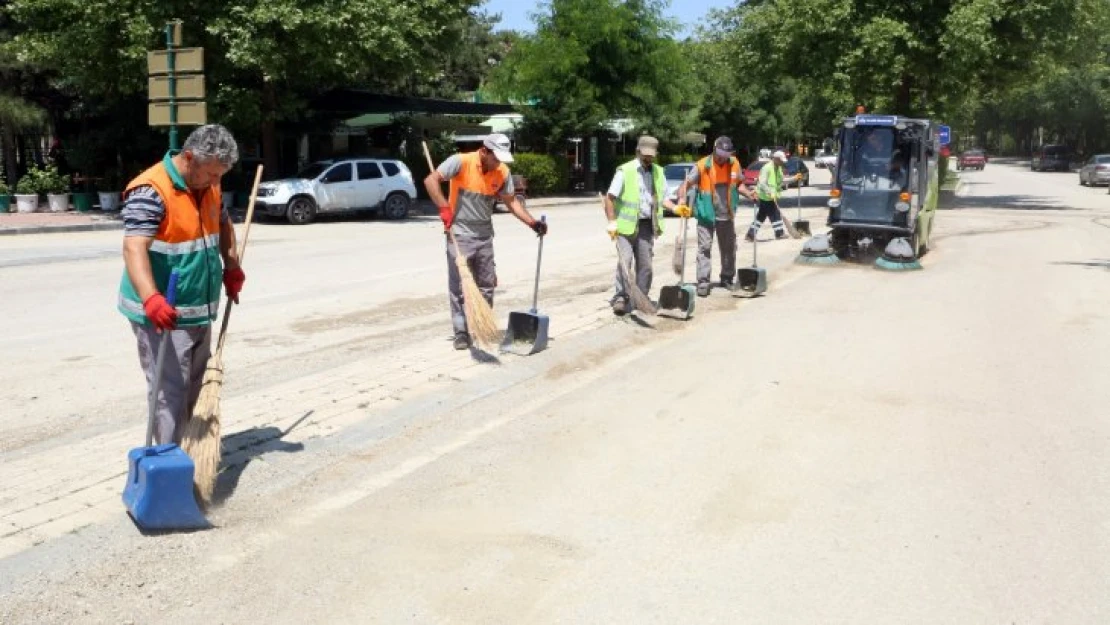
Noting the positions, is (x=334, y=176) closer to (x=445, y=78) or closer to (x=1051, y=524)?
(x=1051, y=524)

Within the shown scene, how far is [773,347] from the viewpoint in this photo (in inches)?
354

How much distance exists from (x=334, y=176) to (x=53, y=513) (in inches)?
831

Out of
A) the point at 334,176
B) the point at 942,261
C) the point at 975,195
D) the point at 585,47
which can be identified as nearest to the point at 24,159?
the point at 334,176

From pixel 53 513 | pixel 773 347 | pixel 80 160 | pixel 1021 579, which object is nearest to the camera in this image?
pixel 1021 579

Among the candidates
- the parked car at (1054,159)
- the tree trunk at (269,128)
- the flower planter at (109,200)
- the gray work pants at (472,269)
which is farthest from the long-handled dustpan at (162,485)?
the parked car at (1054,159)

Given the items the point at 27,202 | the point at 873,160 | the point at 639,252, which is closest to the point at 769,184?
the point at 873,160

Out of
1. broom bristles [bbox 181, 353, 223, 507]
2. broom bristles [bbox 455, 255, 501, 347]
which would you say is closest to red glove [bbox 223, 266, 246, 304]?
broom bristles [bbox 181, 353, 223, 507]

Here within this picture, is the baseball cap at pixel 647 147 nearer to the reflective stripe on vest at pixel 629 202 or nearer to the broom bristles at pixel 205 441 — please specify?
the reflective stripe on vest at pixel 629 202

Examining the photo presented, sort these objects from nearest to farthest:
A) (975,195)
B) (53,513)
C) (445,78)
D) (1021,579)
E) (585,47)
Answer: (1021,579) < (53,513) < (585,47) < (975,195) < (445,78)

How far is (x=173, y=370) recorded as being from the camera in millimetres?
4789

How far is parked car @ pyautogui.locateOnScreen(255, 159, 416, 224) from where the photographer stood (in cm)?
2425

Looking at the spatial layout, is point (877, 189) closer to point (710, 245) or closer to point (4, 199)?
point (710, 245)

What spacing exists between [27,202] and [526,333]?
71.2ft

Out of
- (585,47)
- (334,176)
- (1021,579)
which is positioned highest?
(585,47)
